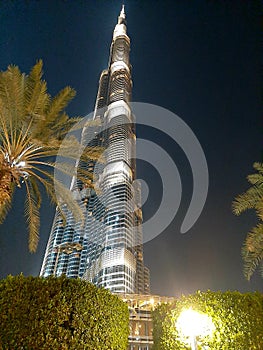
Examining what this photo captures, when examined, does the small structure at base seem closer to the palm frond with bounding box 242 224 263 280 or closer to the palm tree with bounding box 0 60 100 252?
the palm frond with bounding box 242 224 263 280

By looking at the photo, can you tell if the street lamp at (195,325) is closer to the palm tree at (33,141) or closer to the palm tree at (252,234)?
the palm tree at (252,234)

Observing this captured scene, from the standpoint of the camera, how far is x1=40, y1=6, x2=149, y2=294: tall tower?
229 feet

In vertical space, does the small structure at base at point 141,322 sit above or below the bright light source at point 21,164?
below

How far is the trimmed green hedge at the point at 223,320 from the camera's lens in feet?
21.7

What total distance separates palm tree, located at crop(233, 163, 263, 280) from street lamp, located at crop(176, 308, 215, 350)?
324cm

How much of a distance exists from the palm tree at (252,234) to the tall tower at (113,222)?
58.5 m

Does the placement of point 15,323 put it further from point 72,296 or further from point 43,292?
point 72,296

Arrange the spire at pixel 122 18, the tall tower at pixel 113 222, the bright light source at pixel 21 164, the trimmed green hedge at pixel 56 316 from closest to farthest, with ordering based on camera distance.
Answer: the trimmed green hedge at pixel 56 316 < the bright light source at pixel 21 164 < the tall tower at pixel 113 222 < the spire at pixel 122 18

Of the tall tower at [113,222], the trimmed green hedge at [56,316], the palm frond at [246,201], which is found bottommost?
the trimmed green hedge at [56,316]

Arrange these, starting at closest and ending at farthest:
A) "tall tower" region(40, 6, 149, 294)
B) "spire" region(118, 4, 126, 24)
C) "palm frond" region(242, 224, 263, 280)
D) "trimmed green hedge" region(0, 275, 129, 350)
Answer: "trimmed green hedge" region(0, 275, 129, 350)
"palm frond" region(242, 224, 263, 280)
"tall tower" region(40, 6, 149, 294)
"spire" region(118, 4, 126, 24)

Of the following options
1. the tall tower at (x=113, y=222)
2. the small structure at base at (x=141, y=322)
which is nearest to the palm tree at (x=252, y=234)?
the small structure at base at (x=141, y=322)

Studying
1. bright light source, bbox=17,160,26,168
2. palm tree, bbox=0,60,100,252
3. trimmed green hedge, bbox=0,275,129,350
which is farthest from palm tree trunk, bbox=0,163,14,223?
trimmed green hedge, bbox=0,275,129,350

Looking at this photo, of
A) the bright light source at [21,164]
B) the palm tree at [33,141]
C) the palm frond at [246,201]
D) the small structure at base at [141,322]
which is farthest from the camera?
the palm frond at [246,201]

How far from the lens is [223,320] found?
22.6 feet
